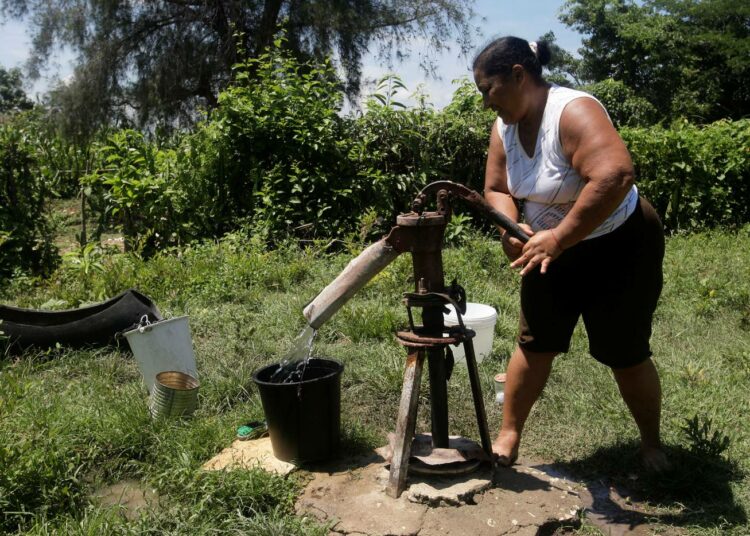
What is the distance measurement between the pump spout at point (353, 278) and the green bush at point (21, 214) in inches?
195

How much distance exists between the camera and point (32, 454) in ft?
8.94

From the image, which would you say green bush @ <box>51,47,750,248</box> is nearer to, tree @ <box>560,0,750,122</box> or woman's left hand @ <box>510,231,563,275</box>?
woman's left hand @ <box>510,231,563,275</box>

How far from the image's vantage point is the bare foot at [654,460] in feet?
9.34

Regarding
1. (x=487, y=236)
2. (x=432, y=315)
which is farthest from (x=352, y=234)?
(x=432, y=315)

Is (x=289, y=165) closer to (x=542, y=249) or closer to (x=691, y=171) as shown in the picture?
(x=691, y=171)

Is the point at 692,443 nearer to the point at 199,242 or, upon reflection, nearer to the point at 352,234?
the point at 352,234

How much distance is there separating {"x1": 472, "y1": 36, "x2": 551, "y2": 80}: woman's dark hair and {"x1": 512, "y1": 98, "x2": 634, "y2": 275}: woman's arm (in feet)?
0.74

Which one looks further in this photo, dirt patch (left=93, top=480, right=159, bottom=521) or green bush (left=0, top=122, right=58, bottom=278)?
green bush (left=0, top=122, right=58, bottom=278)

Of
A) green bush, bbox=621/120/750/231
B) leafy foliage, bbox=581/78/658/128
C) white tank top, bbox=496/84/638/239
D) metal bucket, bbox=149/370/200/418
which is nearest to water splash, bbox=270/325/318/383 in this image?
metal bucket, bbox=149/370/200/418

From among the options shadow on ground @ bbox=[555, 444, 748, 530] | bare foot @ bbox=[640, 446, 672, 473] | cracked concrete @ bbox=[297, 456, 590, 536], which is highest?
cracked concrete @ bbox=[297, 456, 590, 536]

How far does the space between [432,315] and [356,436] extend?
86 cm

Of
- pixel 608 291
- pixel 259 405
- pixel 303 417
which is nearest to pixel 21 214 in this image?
pixel 259 405

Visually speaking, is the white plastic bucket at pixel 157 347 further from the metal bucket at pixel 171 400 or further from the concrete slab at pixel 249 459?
the concrete slab at pixel 249 459

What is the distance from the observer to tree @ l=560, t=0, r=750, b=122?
80.0 feet
